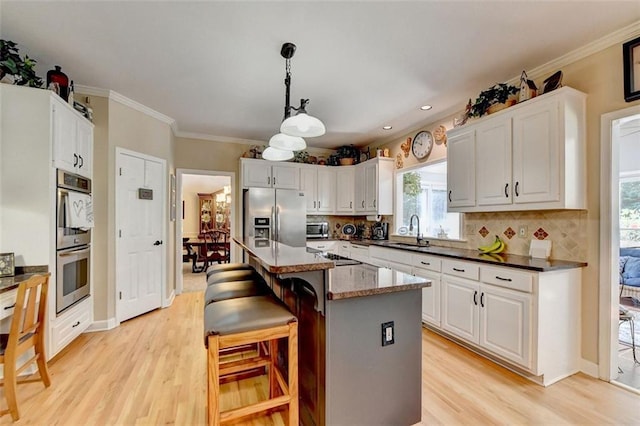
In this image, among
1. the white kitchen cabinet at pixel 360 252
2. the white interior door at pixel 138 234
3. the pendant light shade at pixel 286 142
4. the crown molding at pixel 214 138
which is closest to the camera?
the pendant light shade at pixel 286 142

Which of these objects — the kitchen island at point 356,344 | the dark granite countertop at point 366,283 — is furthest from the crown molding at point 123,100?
the dark granite countertop at point 366,283

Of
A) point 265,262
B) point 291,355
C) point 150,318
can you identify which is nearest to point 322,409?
point 291,355

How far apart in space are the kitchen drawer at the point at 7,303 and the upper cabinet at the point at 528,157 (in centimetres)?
388

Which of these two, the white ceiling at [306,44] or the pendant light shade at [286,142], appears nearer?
the white ceiling at [306,44]

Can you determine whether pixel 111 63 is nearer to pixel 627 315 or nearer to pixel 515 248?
pixel 515 248

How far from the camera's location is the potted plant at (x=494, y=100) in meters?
2.71

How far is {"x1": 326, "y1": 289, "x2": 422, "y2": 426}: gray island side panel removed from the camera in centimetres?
155

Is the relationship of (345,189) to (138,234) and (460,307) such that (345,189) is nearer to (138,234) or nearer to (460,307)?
(460,307)

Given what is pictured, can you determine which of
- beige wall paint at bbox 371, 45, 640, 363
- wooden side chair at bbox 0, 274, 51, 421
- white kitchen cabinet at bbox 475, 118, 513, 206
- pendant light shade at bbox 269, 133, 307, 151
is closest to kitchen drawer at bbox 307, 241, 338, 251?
white kitchen cabinet at bbox 475, 118, 513, 206

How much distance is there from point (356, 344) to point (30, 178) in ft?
9.32

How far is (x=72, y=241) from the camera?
2758 mm

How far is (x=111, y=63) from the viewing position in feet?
8.73

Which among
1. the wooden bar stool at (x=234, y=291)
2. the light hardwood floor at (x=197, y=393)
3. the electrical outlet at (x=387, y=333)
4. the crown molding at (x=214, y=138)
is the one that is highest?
the crown molding at (x=214, y=138)

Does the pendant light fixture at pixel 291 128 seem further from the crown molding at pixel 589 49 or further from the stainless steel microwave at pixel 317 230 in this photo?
the stainless steel microwave at pixel 317 230
